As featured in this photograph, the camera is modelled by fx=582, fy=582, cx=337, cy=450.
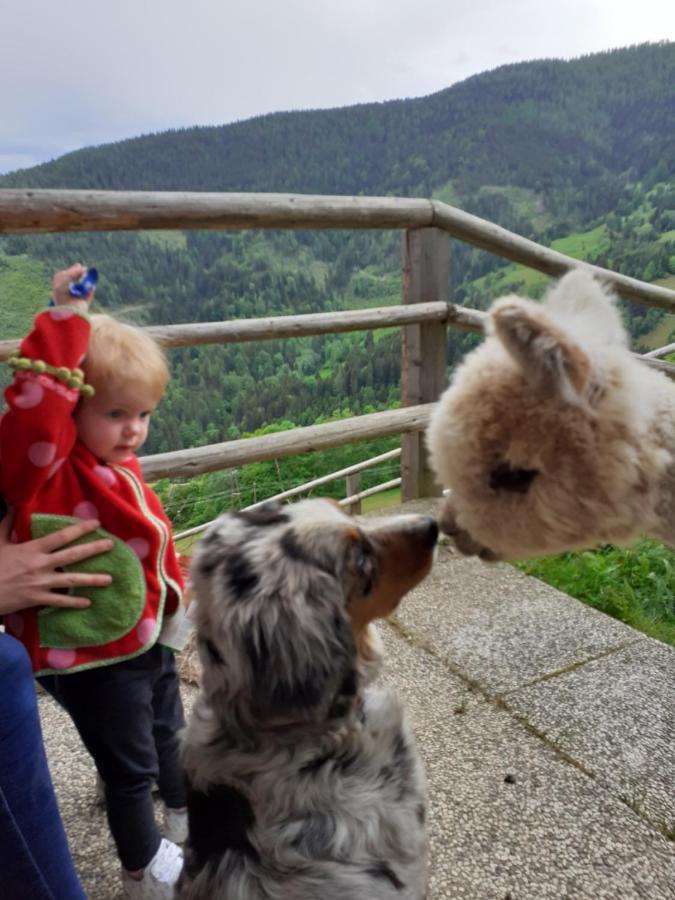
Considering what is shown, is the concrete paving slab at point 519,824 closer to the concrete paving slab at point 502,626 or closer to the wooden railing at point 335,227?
the concrete paving slab at point 502,626

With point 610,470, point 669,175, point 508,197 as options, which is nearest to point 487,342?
point 610,470

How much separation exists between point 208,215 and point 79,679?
2.17m

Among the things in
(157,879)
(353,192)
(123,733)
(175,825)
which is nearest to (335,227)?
(123,733)

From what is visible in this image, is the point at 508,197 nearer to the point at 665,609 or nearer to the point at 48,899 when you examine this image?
the point at 665,609

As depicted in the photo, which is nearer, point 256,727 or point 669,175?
point 256,727

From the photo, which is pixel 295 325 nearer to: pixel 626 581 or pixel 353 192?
pixel 626 581

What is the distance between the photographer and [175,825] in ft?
6.74

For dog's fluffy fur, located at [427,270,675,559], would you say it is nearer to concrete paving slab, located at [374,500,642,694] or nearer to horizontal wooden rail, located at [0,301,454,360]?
concrete paving slab, located at [374,500,642,694]

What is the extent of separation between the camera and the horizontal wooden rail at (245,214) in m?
2.40

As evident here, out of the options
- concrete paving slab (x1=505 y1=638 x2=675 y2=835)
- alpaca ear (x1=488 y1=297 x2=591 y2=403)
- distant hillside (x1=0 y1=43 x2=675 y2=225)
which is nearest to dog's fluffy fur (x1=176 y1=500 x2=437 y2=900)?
alpaca ear (x1=488 y1=297 x2=591 y2=403)

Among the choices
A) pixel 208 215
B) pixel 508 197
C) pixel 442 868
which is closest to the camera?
pixel 442 868

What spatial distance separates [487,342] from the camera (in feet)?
6.39

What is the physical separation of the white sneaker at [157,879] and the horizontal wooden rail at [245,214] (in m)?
2.37

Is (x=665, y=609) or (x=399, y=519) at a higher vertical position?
(x=399, y=519)
